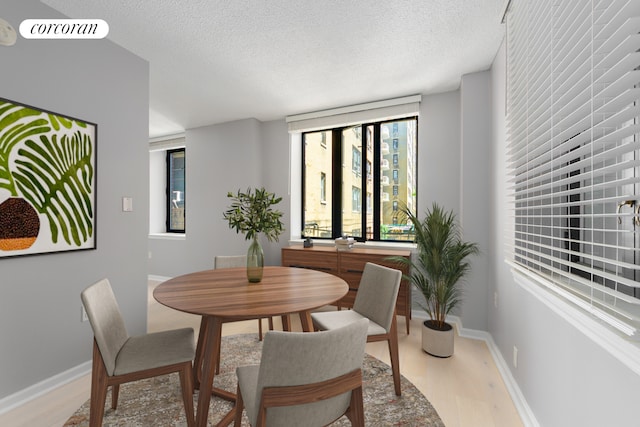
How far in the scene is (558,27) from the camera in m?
1.25

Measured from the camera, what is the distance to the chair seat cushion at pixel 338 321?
185 centimetres

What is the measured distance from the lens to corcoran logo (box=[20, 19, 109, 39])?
1.87m

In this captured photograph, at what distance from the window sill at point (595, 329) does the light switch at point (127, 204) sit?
10.1 feet

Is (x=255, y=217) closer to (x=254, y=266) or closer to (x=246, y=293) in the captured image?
(x=254, y=266)

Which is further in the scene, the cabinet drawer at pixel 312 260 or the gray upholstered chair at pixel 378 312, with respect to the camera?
the cabinet drawer at pixel 312 260

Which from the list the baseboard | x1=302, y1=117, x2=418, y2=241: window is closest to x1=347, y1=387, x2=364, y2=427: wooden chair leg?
the baseboard

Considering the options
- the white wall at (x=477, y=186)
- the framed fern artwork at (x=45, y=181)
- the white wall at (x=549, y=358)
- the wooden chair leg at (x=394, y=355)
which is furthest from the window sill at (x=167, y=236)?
the white wall at (x=549, y=358)

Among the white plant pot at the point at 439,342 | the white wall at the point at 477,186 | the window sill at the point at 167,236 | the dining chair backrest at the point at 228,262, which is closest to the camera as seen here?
the white plant pot at the point at 439,342

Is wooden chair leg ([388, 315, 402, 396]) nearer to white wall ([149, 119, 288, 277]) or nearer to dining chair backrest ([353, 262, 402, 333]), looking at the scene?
dining chair backrest ([353, 262, 402, 333])

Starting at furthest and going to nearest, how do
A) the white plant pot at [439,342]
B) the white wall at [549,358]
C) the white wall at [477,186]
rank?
the white wall at [477,186]
the white plant pot at [439,342]
the white wall at [549,358]

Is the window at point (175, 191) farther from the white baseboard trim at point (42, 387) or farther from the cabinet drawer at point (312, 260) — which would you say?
the white baseboard trim at point (42, 387)

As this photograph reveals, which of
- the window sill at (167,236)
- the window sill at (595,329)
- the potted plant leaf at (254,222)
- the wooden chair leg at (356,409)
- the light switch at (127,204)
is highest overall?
the light switch at (127,204)

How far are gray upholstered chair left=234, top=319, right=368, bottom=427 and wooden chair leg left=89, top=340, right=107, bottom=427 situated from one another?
81 cm

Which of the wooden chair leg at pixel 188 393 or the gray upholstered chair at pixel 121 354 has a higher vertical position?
the gray upholstered chair at pixel 121 354
